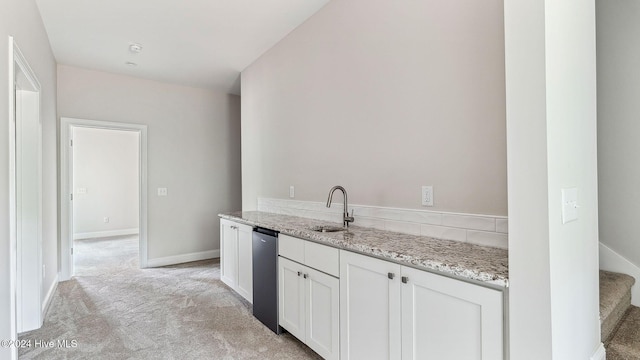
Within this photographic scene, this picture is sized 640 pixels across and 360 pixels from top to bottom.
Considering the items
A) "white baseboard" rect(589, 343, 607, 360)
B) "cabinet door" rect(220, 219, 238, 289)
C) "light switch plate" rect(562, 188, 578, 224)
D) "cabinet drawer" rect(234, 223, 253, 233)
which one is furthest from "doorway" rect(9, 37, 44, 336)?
"white baseboard" rect(589, 343, 607, 360)

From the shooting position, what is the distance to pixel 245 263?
3061 millimetres

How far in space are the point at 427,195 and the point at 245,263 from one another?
1.82 m

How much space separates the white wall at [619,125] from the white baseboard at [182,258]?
474cm

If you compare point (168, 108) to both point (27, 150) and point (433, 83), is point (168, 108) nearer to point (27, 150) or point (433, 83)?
point (27, 150)

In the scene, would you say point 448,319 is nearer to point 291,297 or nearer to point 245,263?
point 291,297

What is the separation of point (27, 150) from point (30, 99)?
1.40ft

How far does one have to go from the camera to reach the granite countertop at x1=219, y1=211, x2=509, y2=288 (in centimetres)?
126

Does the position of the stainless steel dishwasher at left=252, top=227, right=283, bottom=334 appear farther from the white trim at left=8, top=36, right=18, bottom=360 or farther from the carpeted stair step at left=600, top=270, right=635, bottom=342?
the carpeted stair step at left=600, top=270, right=635, bottom=342

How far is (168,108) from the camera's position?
191 inches

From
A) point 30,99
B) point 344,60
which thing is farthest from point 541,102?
point 30,99

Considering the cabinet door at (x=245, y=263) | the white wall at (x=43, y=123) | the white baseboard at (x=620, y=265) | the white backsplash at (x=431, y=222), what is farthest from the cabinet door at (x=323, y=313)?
the white baseboard at (x=620, y=265)

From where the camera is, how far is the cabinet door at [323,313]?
193 cm

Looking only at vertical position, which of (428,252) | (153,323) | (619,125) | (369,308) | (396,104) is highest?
(396,104)

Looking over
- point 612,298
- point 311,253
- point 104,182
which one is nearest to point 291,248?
point 311,253
